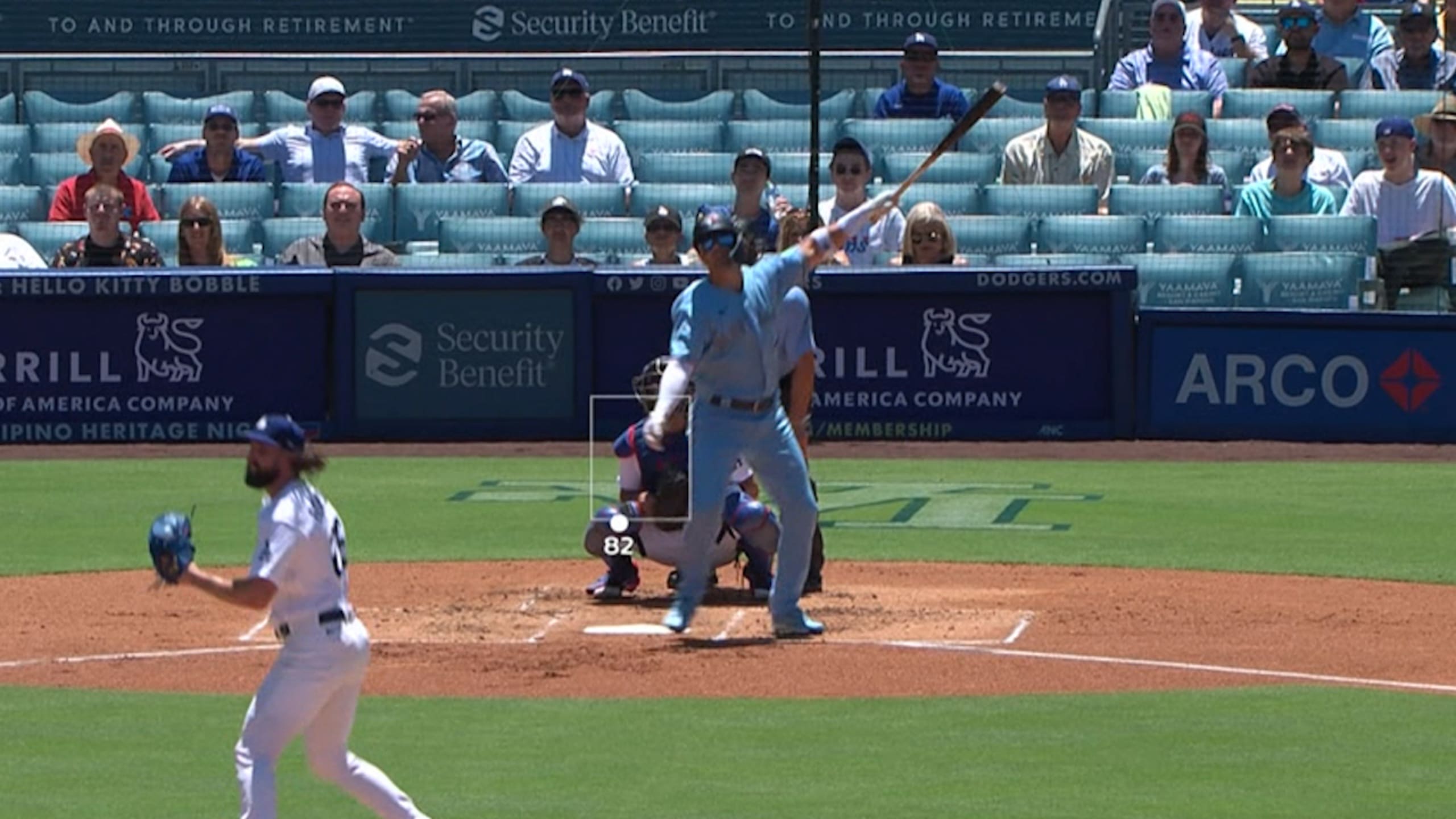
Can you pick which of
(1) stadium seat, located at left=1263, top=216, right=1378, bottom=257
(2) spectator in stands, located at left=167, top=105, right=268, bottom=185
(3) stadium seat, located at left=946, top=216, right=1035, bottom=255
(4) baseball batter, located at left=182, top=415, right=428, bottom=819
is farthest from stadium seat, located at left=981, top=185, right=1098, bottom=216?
(4) baseball batter, located at left=182, top=415, right=428, bottom=819

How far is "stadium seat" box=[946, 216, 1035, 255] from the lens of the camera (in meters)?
20.2

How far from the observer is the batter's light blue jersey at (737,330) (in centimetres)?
1072

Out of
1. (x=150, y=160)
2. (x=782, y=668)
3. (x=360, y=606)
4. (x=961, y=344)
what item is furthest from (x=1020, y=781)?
(x=150, y=160)

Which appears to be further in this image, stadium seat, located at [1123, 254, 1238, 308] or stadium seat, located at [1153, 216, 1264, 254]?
stadium seat, located at [1153, 216, 1264, 254]

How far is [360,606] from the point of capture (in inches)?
496

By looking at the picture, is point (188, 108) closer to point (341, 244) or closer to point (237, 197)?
point (237, 197)

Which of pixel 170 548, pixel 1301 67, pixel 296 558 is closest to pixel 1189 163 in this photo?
pixel 1301 67

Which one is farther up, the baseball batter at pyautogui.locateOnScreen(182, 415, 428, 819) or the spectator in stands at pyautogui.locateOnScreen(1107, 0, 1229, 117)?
the spectator in stands at pyautogui.locateOnScreen(1107, 0, 1229, 117)

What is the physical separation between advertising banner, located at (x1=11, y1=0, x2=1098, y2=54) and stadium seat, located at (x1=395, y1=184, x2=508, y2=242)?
12.3 ft

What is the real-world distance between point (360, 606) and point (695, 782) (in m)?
4.70

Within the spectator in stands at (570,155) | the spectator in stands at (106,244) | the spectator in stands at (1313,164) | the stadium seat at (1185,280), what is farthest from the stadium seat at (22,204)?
the spectator in stands at (1313,164)

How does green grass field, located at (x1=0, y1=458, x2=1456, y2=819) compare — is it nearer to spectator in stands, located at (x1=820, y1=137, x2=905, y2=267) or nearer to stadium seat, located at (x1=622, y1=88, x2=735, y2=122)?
spectator in stands, located at (x1=820, y1=137, x2=905, y2=267)

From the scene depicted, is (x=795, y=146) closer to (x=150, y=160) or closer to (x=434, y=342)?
(x=434, y=342)

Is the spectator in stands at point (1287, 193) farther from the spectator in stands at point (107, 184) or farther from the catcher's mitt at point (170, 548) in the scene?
the catcher's mitt at point (170, 548)
